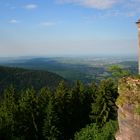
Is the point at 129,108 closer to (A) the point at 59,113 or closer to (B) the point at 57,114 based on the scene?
(B) the point at 57,114

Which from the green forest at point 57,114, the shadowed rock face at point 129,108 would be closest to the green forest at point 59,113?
the green forest at point 57,114

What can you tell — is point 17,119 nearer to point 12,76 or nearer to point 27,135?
point 27,135

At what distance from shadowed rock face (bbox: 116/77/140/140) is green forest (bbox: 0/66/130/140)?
17.8m

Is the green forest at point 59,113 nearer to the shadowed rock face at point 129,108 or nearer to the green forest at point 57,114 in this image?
the green forest at point 57,114

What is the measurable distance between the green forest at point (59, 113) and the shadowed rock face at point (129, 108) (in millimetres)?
17779

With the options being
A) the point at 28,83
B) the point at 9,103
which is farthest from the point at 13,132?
the point at 28,83

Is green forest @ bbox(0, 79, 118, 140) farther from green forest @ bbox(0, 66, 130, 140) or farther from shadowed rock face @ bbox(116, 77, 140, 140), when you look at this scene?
shadowed rock face @ bbox(116, 77, 140, 140)

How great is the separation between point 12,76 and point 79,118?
141 metres

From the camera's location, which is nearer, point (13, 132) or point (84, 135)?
point (84, 135)

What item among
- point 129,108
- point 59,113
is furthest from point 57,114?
point 129,108

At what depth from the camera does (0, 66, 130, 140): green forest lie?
Answer: 2023 inches

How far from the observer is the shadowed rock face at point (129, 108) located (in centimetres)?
2819

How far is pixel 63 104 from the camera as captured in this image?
5812cm

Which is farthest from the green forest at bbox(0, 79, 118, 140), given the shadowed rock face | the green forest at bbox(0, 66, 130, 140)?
the shadowed rock face
